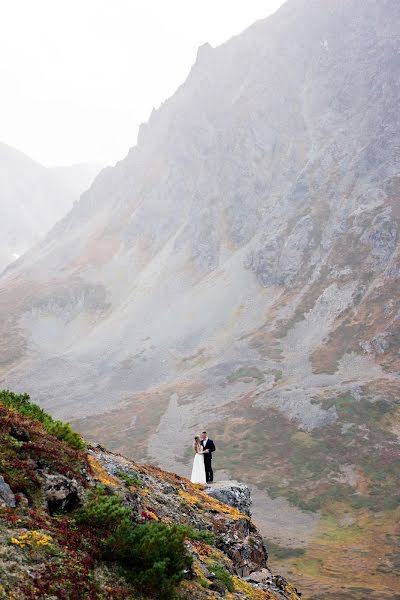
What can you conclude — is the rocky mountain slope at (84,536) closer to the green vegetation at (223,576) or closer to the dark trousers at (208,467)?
the green vegetation at (223,576)

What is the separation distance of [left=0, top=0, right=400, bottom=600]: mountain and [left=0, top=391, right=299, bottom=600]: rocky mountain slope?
28292 mm

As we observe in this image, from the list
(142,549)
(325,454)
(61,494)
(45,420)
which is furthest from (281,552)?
(142,549)

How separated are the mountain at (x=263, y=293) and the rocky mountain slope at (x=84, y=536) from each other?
2829cm

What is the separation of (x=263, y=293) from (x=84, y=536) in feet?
354

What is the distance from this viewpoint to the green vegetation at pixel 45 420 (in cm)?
1195

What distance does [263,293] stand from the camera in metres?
115

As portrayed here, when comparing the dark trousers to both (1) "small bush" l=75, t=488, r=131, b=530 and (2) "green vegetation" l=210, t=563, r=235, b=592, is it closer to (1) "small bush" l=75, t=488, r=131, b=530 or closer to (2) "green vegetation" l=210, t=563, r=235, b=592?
(2) "green vegetation" l=210, t=563, r=235, b=592

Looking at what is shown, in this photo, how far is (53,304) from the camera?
134 metres

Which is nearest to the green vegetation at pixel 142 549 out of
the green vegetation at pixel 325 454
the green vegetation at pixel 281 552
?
the green vegetation at pixel 281 552

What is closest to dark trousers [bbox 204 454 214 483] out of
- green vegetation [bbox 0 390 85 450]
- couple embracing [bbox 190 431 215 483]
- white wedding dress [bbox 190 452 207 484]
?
couple embracing [bbox 190 431 215 483]

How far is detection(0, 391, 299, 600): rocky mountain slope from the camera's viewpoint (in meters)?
7.31

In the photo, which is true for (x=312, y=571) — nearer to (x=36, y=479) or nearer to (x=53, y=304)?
(x=36, y=479)

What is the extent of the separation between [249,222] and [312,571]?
107 m

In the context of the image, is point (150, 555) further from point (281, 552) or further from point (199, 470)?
point (281, 552)
